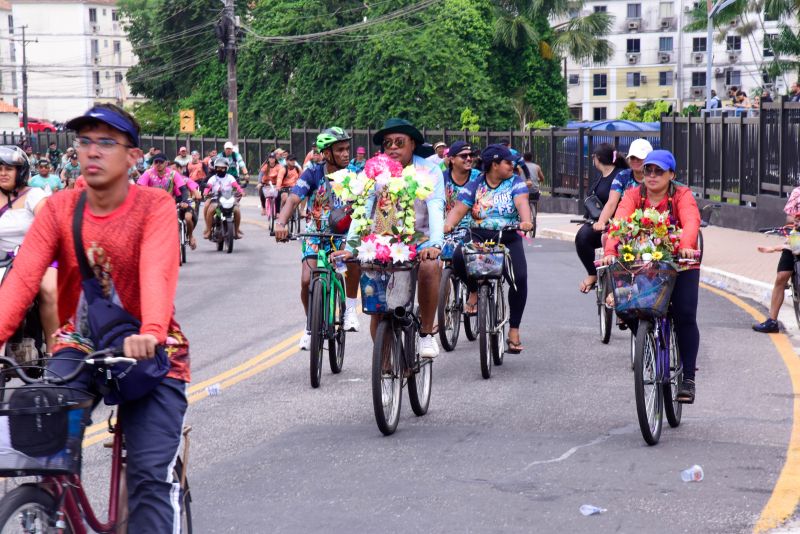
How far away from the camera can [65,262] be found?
15.8 ft

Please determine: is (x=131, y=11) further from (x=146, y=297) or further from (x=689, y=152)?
(x=146, y=297)

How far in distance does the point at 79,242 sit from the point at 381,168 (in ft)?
14.6

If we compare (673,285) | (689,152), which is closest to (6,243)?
(673,285)

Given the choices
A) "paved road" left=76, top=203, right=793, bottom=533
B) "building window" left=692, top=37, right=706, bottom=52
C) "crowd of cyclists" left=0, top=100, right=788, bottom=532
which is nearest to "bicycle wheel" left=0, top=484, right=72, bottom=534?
"crowd of cyclists" left=0, top=100, right=788, bottom=532

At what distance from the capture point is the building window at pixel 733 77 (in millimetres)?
106312

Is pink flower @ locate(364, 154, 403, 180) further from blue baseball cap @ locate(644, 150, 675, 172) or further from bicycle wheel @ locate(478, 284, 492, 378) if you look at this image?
bicycle wheel @ locate(478, 284, 492, 378)

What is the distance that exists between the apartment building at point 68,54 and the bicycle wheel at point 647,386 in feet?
438

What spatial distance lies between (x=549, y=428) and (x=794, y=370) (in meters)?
3.28

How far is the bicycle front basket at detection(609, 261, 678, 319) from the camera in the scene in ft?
27.2

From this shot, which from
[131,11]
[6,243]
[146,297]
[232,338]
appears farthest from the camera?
[131,11]

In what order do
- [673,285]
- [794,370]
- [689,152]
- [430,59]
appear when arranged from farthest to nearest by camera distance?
[430,59]
[689,152]
[794,370]
[673,285]

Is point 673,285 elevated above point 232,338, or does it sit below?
above

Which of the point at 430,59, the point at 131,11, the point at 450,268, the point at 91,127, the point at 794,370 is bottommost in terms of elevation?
the point at 794,370

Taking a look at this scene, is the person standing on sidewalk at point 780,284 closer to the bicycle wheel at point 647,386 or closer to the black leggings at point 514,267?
the black leggings at point 514,267
